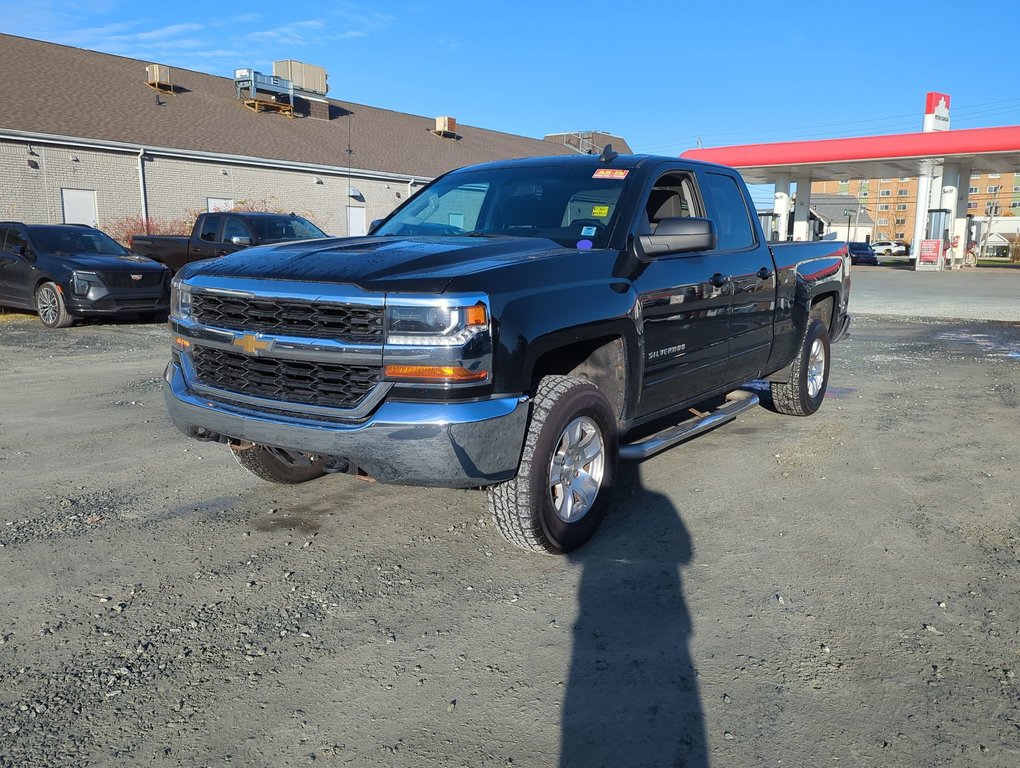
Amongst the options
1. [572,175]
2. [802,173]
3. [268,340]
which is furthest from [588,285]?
[802,173]

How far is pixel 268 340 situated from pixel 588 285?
60.0 inches

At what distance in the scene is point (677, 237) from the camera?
4367mm

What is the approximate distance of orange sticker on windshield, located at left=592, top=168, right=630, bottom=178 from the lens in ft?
15.8

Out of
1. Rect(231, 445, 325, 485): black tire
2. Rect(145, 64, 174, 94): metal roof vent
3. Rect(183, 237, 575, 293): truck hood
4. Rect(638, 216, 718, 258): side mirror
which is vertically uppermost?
Rect(145, 64, 174, 94): metal roof vent

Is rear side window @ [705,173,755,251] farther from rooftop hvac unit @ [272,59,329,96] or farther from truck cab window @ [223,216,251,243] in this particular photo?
rooftop hvac unit @ [272,59,329,96]

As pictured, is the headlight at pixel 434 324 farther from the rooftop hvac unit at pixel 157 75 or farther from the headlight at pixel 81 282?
the rooftop hvac unit at pixel 157 75

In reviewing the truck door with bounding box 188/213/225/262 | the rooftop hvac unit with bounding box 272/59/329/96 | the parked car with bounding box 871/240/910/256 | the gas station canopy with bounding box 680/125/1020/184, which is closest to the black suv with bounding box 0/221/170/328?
the truck door with bounding box 188/213/225/262

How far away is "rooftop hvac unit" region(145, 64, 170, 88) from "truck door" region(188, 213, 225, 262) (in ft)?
47.7

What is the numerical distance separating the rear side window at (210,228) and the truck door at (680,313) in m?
12.7

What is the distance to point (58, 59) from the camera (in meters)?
26.3

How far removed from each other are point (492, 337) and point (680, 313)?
66.0 inches

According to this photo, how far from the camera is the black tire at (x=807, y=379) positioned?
688 centimetres

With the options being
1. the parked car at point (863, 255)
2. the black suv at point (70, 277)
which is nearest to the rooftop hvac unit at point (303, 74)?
the black suv at point (70, 277)

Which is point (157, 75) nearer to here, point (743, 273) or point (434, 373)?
point (743, 273)
